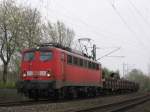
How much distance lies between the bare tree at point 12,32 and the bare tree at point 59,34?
8425 millimetres

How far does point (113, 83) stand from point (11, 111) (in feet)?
102

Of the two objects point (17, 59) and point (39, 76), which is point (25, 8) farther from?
point (39, 76)

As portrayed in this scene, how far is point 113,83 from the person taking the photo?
47.6 meters

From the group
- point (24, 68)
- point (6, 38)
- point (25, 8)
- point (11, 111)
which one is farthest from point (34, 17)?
point (11, 111)

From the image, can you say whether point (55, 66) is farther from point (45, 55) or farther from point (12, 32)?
point (12, 32)

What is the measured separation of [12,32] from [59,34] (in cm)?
1794

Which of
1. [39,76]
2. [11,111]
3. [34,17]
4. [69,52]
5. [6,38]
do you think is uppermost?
[34,17]

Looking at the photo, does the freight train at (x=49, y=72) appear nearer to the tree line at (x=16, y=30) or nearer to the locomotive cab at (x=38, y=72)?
the locomotive cab at (x=38, y=72)

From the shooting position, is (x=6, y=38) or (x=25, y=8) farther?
(x=25, y=8)

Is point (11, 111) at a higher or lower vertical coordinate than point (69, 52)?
lower

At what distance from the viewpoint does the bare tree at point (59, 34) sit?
5677cm

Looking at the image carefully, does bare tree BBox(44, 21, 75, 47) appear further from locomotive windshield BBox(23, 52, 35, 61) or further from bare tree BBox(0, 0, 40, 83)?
locomotive windshield BBox(23, 52, 35, 61)

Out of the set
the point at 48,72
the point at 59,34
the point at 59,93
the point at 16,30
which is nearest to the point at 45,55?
the point at 48,72

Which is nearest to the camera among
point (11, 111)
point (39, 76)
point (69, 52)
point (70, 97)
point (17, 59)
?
point (11, 111)
